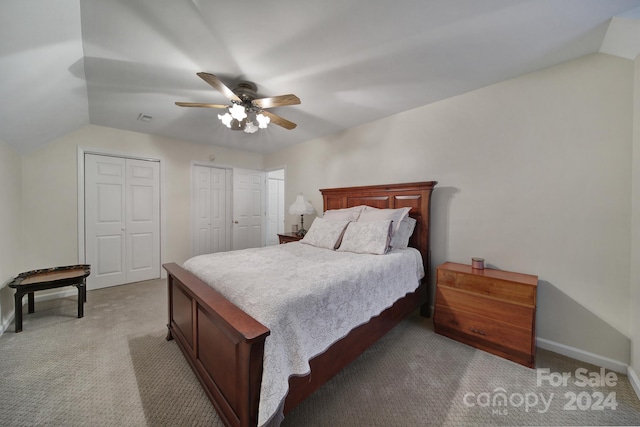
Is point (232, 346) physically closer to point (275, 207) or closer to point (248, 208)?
point (248, 208)

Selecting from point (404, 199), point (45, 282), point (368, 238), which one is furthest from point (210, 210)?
point (404, 199)

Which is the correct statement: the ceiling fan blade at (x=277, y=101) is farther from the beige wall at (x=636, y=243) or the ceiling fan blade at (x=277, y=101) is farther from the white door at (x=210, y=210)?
the white door at (x=210, y=210)

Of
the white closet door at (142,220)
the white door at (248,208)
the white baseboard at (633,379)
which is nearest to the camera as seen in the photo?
the white baseboard at (633,379)

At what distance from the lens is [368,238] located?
2.45m

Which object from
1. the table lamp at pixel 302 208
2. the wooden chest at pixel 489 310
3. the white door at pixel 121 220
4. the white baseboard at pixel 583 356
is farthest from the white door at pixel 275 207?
the white baseboard at pixel 583 356

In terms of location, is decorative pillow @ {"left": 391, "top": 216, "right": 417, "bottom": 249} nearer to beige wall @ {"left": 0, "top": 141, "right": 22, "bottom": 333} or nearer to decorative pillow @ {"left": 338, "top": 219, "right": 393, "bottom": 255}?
decorative pillow @ {"left": 338, "top": 219, "right": 393, "bottom": 255}

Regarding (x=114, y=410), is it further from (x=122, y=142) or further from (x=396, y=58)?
(x=122, y=142)

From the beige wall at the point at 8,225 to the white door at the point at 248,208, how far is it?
9.07 ft

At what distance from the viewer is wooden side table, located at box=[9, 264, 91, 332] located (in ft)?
7.30

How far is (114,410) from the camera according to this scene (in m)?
1.41

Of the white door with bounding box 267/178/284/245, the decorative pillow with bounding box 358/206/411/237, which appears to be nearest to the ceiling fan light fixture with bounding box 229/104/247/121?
the decorative pillow with bounding box 358/206/411/237

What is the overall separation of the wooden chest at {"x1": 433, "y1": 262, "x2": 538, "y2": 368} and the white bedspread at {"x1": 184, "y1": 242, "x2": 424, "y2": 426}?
1.18 feet

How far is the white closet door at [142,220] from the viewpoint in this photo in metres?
3.70

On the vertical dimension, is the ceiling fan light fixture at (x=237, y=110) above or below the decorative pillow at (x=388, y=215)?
above
